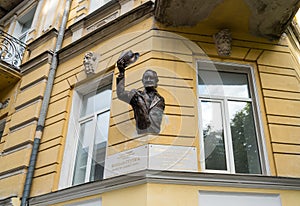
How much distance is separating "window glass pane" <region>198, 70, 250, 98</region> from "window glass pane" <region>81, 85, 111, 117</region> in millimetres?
1669

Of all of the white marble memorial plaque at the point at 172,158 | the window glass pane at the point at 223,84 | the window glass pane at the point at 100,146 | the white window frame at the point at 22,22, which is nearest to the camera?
the white marble memorial plaque at the point at 172,158

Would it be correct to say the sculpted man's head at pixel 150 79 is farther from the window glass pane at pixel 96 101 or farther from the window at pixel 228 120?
the window glass pane at pixel 96 101

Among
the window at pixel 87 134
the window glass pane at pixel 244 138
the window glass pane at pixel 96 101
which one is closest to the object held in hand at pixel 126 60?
the window at pixel 87 134

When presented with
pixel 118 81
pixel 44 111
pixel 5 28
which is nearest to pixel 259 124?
pixel 118 81

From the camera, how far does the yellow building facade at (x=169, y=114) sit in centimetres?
393

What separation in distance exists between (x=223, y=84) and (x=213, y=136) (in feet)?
3.19

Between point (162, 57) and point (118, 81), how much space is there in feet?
2.80

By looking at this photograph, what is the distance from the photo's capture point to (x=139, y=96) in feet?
14.1

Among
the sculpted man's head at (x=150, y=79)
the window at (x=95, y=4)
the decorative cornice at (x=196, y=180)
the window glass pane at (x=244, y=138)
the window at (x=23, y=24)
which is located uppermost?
the window at (x=23, y=24)

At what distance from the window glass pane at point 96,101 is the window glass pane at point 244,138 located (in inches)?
83.9

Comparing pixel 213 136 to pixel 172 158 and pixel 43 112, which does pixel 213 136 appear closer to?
pixel 172 158

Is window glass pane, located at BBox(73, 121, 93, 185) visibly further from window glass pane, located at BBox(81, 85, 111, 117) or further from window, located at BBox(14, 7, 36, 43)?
window, located at BBox(14, 7, 36, 43)

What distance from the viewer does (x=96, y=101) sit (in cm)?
555

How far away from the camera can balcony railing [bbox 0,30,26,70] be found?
23.3 feet
